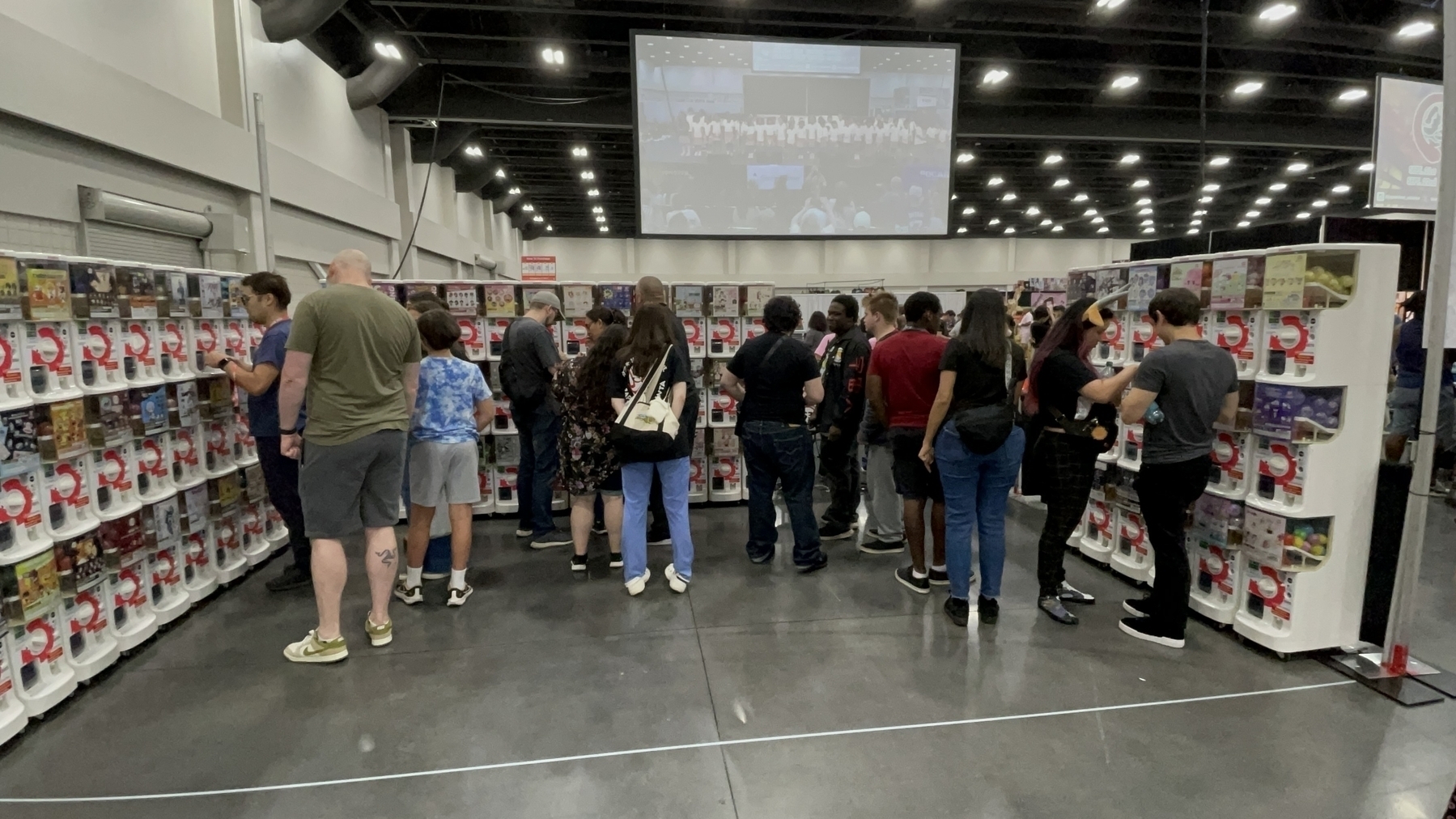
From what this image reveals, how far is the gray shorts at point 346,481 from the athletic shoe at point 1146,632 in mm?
3324

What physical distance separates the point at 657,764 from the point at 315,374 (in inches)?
78.6

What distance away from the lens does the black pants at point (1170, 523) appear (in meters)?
2.91

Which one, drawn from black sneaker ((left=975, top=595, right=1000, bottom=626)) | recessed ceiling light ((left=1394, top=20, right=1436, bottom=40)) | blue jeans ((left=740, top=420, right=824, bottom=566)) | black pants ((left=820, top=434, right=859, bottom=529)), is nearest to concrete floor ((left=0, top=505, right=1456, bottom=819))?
black sneaker ((left=975, top=595, right=1000, bottom=626))

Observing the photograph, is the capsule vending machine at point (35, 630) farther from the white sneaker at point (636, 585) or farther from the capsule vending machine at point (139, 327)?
the white sneaker at point (636, 585)

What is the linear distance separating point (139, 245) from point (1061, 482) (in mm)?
5253

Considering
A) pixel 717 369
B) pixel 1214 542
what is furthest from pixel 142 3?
pixel 1214 542

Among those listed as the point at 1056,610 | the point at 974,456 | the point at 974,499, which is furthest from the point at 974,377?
the point at 1056,610

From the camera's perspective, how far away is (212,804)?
84.0 inches

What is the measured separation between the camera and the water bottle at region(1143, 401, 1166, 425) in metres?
2.87

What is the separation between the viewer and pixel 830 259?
20.9 metres

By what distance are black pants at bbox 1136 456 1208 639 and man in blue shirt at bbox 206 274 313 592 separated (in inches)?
150

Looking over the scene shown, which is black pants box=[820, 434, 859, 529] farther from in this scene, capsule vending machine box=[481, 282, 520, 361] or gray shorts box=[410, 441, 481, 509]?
capsule vending machine box=[481, 282, 520, 361]

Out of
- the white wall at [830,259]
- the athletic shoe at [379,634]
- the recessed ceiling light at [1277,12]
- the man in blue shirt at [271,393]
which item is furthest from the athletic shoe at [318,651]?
the white wall at [830,259]

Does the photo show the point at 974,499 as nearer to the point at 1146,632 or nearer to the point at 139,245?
the point at 1146,632
